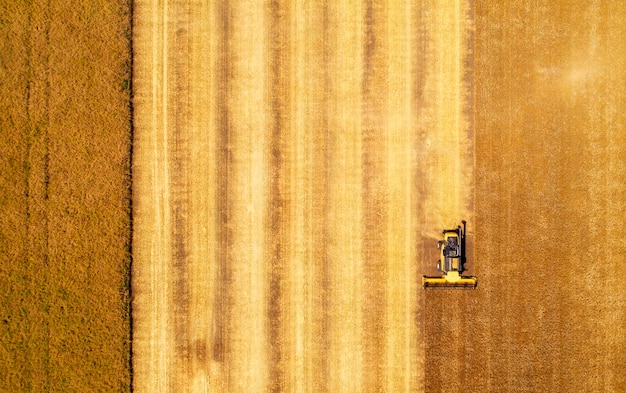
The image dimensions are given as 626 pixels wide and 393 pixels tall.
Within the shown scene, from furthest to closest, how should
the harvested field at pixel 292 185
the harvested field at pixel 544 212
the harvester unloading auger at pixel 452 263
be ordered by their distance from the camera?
the harvested field at pixel 292 185
the harvested field at pixel 544 212
the harvester unloading auger at pixel 452 263

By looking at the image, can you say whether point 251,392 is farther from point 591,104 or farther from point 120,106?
point 591,104

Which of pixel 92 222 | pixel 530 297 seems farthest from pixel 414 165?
pixel 92 222

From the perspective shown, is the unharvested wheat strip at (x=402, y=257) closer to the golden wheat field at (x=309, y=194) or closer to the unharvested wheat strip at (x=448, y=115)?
the golden wheat field at (x=309, y=194)

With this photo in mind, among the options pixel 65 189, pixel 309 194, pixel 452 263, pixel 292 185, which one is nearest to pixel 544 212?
pixel 452 263

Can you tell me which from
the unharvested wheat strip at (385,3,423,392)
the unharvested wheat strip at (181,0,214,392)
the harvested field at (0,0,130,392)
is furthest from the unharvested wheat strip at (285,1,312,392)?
the harvested field at (0,0,130,392)

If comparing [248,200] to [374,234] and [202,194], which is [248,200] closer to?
[202,194]

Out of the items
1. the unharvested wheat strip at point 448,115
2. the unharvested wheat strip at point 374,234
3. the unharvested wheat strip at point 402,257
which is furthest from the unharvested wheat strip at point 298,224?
the unharvested wheat strip at point 448,115

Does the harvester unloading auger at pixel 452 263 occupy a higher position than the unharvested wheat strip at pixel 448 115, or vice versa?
the unharvested wheat strip at pixel 448 115
